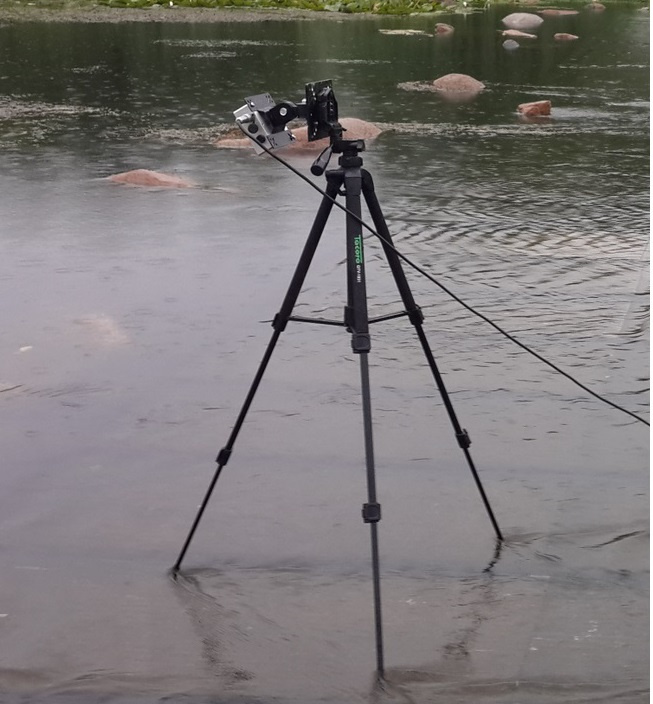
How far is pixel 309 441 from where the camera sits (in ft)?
16.9

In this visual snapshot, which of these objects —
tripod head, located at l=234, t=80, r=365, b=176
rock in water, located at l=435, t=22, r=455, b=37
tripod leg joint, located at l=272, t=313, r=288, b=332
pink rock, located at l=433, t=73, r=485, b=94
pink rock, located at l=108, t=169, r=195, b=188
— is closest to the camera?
tripod head, located at l=234, t=80, r=365, b=176

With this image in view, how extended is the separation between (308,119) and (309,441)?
1.88 m

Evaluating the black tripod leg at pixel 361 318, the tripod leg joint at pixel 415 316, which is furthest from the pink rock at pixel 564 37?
the black tripod leg at pixel 361 318

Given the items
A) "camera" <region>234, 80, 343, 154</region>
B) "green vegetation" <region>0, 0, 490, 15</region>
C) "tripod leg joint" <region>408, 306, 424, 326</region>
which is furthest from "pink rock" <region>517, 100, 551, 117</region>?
"green vegetation" <region>0, 0, 490, 15</region>

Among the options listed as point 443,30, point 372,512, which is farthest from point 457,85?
point 372,512

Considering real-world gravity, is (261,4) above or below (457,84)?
above

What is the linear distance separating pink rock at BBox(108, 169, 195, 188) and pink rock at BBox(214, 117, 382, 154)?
5.03 feet

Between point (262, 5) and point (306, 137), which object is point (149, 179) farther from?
point (262, 5)

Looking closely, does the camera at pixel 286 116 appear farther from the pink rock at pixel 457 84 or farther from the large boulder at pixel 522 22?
the large boulder at pixel 522 22

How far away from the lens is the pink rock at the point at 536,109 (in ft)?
48.0

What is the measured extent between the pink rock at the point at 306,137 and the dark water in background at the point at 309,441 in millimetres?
545

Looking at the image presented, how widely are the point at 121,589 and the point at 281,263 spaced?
417 centimetres

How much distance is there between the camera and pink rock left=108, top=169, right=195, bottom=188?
10406mm

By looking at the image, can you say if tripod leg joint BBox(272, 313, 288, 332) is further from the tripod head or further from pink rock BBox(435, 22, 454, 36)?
pink rock BBox(435, 22, 454, 36)
